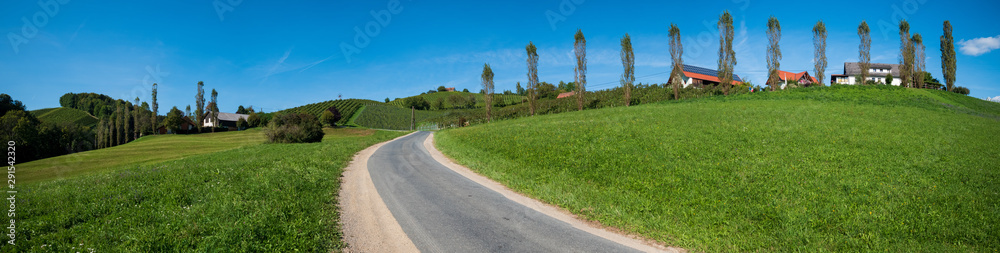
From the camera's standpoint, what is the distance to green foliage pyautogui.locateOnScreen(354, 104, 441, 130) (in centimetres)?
9562

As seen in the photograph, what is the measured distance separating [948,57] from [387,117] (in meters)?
118

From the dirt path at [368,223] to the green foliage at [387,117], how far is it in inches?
3364

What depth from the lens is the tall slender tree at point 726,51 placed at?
4912 cm

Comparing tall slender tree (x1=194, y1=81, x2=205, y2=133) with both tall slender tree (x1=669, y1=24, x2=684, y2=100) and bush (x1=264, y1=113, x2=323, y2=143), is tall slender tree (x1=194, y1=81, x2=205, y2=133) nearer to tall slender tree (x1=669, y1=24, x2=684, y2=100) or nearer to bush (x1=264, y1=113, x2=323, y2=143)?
bush (x1=264, y1=113, x2=323, y2=143)

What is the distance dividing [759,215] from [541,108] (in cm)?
5412

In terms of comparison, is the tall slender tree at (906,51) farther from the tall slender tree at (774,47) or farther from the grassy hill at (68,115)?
the grassy hill at (68,115)

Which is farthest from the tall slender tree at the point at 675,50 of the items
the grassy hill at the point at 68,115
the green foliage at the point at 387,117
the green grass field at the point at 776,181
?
the grassy hill at the point at 68,115

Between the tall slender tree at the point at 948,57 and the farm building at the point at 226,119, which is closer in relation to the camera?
the tall slender tree at the point at 948,57

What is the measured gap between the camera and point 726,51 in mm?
49625

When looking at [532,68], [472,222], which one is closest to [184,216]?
[472,222]

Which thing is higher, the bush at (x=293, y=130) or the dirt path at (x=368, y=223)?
the bush at (x=293, y=130)

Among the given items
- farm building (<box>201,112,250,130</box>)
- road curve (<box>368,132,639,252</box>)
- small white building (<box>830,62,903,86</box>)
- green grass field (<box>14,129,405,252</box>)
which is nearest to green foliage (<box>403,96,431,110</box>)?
farm building (<box>201,112,250,130</box>)

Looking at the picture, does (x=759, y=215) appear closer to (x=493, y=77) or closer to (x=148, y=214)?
(x=148, y=214)

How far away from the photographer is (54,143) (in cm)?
4366
